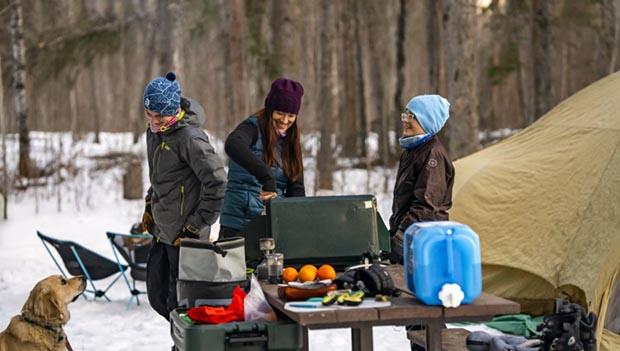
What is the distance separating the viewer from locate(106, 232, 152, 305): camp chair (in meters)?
8.72

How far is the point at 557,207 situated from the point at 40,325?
3958mm

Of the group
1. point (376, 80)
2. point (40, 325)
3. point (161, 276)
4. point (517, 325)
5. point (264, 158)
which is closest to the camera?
point (40, 325)

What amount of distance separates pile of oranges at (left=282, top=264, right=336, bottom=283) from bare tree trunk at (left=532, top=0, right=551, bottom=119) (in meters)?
14.1

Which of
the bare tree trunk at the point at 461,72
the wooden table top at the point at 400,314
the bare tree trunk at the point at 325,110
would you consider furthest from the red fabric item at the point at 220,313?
the bare tree trunk at the point at 325,110

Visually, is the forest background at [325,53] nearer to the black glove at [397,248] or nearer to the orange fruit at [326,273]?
Result: the black glove at [397,248]

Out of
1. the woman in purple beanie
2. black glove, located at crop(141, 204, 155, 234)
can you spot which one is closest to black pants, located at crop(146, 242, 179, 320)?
black glove, located at crop(141, 204, 155, 234)

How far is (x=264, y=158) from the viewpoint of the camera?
551 cm

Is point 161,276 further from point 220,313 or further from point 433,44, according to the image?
point 433,44

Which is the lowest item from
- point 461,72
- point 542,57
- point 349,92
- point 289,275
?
point 289,275

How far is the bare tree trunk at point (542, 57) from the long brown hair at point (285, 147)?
1293cm

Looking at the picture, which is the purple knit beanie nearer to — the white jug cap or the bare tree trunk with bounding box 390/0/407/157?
the white jug cap

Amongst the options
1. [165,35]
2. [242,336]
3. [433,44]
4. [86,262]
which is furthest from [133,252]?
[433,44]

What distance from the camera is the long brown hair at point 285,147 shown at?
5.46m

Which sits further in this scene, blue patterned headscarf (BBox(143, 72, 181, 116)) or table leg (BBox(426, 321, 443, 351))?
blue patterned headscarf (BBox(143, 72, 181, 116))
